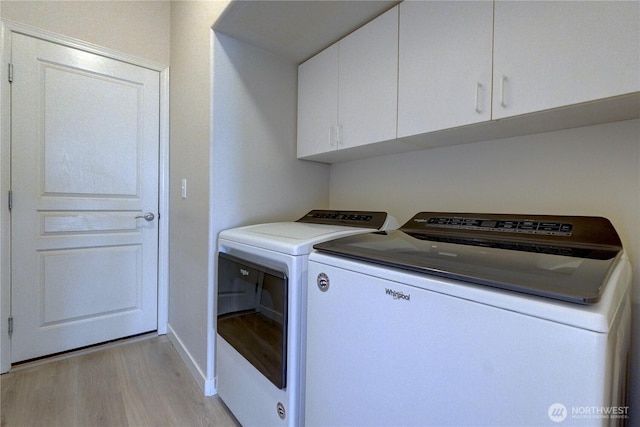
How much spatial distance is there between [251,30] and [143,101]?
3.85ft

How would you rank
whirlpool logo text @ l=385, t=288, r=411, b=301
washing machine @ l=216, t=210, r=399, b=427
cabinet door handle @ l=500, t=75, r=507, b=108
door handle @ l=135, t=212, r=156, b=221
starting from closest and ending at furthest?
whirlpool logo text @ l=385, t=288, r=411, b=301
cabinet door handle @ l=500, t=75, r=507, b=108
washing machine @ l=216, t=210, r=399, b=427
door handle @ l=135, t=212, r=156, b=221

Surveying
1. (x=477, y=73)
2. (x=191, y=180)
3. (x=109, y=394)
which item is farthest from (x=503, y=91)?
(x=109, y=394)

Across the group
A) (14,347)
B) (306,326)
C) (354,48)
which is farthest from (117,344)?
(354,48)

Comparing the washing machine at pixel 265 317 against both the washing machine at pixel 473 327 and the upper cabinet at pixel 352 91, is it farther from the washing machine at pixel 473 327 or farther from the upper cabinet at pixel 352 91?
the upper cabinet at pixel 352 91

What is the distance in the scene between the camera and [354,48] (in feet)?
4.75

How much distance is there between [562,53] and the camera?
2.73 ft

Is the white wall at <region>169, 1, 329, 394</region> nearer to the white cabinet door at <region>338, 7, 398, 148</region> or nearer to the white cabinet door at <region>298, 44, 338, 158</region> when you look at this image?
the white cabinet door at <region>298, 44, 338, 158</region>

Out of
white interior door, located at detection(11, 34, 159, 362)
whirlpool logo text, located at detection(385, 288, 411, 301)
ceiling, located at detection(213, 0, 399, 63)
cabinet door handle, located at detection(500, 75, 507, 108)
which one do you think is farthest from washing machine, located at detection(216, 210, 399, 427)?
white interior door, located at detection(11, 34, 159, 362)

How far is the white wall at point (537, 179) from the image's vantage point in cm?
96

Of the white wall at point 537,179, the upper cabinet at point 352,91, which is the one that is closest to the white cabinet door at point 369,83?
the upper cabinet at point 352,91

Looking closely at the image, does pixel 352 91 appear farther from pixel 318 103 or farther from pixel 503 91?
pixel 503 91

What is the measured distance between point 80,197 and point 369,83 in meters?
2.01

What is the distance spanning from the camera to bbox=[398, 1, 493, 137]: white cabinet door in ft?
3.26

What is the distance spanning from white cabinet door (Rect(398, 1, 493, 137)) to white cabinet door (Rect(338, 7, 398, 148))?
0.16 feet
